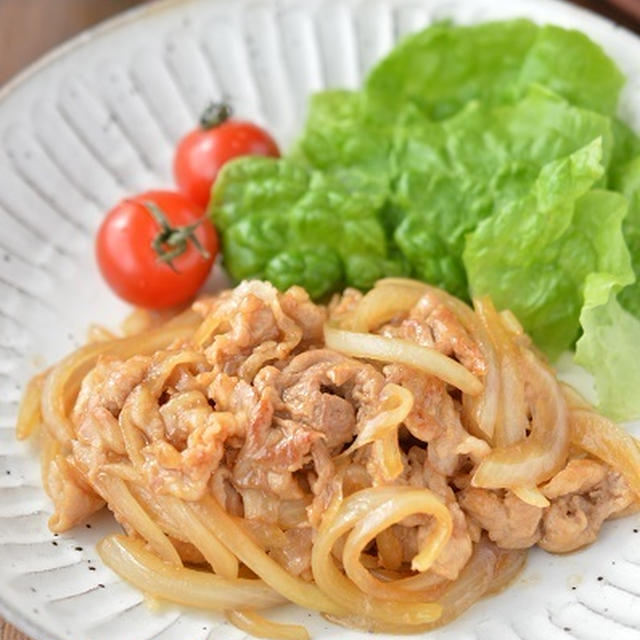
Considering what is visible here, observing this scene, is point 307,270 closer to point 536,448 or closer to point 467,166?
point 467,166

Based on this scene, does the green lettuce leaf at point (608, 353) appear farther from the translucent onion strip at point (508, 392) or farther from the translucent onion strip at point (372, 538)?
A: the translucent onion strip at point (372, 538)

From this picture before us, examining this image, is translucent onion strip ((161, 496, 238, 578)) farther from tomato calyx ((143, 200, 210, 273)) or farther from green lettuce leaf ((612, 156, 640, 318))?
green lettuce leaf ((612, 156, 640, 318))

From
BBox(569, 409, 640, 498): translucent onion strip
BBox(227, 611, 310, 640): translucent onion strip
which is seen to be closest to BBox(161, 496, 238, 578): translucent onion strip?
BBox(227, 611, 310, 640): translucent onion strip

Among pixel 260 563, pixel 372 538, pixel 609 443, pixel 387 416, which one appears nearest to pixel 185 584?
pixel 260 563

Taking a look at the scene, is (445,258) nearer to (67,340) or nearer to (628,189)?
(628,189)

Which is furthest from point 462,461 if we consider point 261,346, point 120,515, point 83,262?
point 83,262

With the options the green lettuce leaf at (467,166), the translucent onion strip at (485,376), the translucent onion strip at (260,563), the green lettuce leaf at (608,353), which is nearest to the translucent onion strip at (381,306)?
the translucent onion strip at (485,376)
